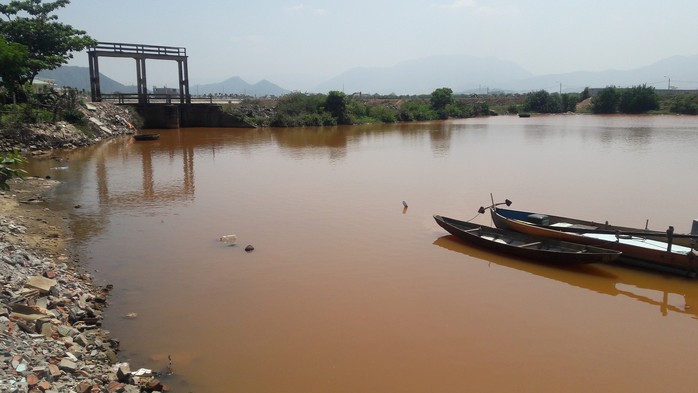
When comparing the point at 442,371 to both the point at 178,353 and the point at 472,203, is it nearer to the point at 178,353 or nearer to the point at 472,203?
the point at 178,353

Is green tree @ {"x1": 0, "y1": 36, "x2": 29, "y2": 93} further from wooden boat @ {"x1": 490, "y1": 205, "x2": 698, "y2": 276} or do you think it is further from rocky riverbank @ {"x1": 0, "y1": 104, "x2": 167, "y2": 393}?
wooden boat @ {"x1": 490, "y1": 205, "x2": 698, "y2": 276}

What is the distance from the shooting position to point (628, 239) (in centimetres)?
1209

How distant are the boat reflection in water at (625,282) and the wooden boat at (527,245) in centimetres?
26

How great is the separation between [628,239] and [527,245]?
2.27 metres

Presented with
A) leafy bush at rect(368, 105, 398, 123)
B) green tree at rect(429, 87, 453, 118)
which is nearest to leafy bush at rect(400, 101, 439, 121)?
green tree at rect(429, 87, 453, 118)

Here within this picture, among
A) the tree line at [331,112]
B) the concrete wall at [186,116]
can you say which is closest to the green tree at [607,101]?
the tree line at [331,112]

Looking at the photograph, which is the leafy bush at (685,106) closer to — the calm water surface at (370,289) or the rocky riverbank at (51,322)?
the calm water surface at (370,289)

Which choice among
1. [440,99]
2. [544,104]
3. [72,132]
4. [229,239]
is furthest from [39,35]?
[544,104]

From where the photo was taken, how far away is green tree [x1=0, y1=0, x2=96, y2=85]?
30.1 m

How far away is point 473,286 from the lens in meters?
10.9

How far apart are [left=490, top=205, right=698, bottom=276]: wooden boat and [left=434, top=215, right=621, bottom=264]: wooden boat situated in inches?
7.4

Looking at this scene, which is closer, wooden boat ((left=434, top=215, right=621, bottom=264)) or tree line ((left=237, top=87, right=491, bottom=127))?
wooden boat ((left=434, top=215, right=621, bottom=264))

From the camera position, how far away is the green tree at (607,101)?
278 ft

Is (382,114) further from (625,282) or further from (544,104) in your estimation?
(625,282)
